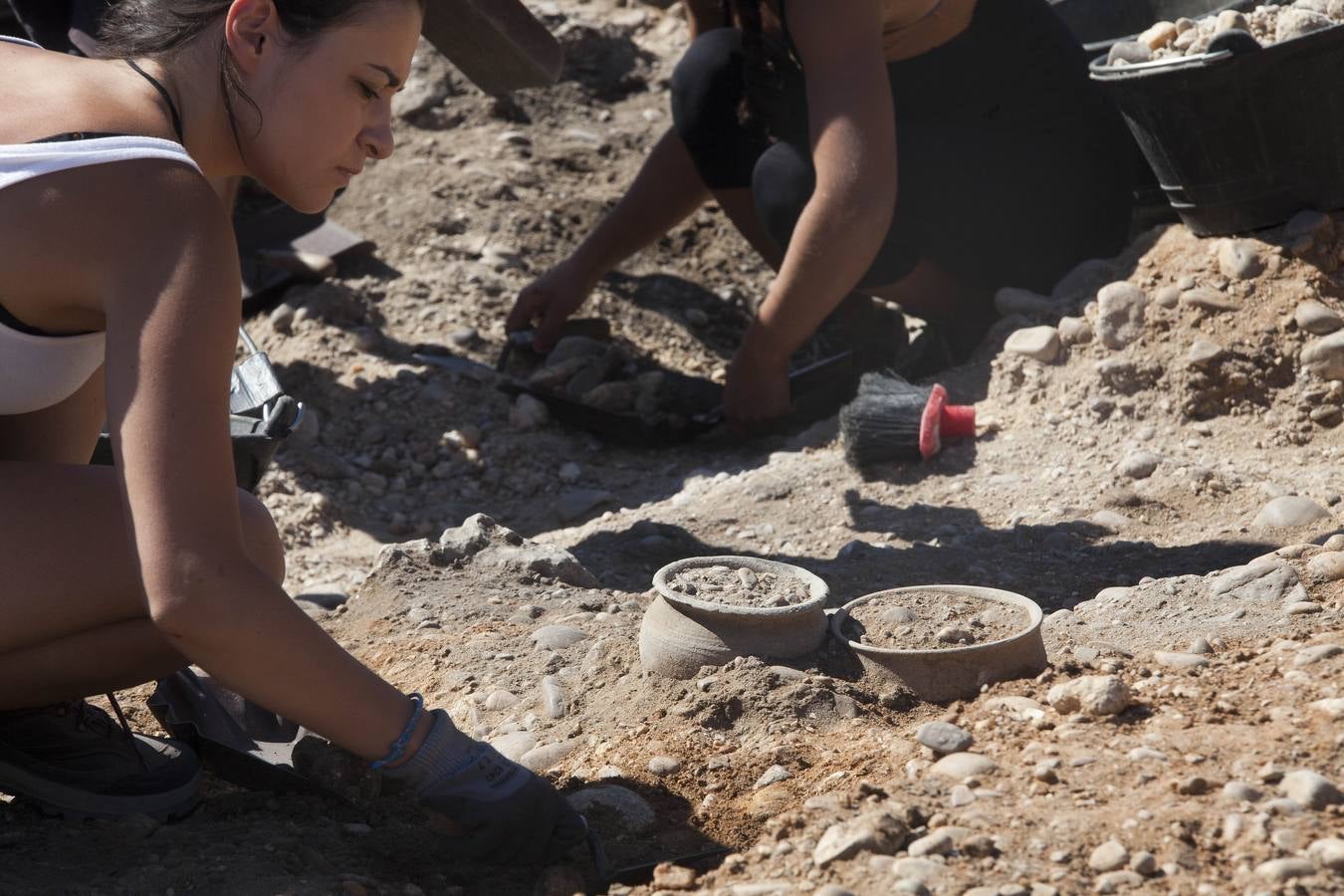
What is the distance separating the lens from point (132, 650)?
2.10 meters

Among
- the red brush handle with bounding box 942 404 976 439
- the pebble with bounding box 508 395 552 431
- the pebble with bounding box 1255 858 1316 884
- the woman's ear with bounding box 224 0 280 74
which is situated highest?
the woman's ear with bounding box 224 0 280 74

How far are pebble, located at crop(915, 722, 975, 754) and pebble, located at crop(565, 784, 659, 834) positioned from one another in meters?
0.40

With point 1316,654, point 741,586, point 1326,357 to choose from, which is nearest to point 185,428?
point 741,586

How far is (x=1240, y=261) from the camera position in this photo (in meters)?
3.41

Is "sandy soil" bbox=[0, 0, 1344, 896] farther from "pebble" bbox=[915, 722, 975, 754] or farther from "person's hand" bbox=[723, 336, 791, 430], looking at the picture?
"person's hand" bbox=[723, 336, 791, 430]

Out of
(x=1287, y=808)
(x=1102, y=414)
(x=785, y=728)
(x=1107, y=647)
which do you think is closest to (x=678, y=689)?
(x=785, y=728)

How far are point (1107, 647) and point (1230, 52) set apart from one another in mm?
1621

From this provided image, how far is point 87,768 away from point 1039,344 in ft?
8.11

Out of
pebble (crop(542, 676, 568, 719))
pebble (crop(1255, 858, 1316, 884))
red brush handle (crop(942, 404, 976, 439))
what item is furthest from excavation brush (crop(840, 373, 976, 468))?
pebble (crop(1255, 858, 1316, 884))

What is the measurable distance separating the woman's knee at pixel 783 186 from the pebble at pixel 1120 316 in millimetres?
805

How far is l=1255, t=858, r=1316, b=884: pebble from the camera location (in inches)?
61.2

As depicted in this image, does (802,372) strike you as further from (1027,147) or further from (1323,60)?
(1323,60)

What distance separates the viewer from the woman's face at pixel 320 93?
1833mm

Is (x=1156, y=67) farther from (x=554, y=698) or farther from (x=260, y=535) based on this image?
(x=260, y=535)
